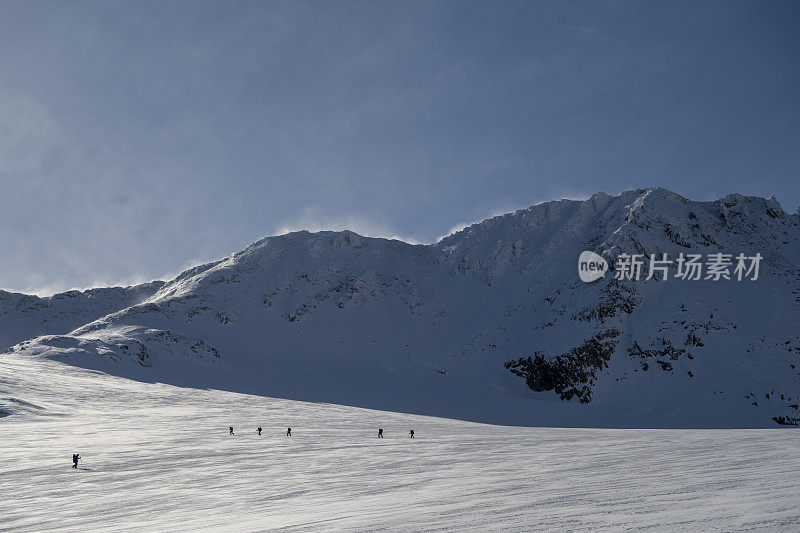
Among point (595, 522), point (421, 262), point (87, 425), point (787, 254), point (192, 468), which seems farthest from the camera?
point (421, 262)

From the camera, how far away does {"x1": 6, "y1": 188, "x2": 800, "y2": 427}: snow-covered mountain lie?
54281 millimetres

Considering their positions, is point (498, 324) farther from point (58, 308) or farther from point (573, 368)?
point (58, 308)

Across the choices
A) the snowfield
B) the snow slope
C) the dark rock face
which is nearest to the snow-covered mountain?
the dark rock face

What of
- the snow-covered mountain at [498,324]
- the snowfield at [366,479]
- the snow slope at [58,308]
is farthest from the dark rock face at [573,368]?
the snow slope at [58,308]

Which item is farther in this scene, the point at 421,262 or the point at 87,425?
the point at 421,262

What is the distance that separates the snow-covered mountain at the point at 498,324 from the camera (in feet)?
178

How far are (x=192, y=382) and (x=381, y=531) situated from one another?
52.8m

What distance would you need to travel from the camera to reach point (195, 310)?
82.2 meters

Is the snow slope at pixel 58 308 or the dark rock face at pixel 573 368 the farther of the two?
the snow slope at pixel 58 308

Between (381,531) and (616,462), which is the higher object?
(381,531)

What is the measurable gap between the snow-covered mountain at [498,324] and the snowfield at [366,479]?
24.2 m

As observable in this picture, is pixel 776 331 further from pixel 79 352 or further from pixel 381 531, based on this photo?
pixel 79 352

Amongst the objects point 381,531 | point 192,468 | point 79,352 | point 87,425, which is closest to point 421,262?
point 79,352

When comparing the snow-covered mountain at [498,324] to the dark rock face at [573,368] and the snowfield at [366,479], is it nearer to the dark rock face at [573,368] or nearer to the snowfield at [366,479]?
the dark rock face at [573,368]
